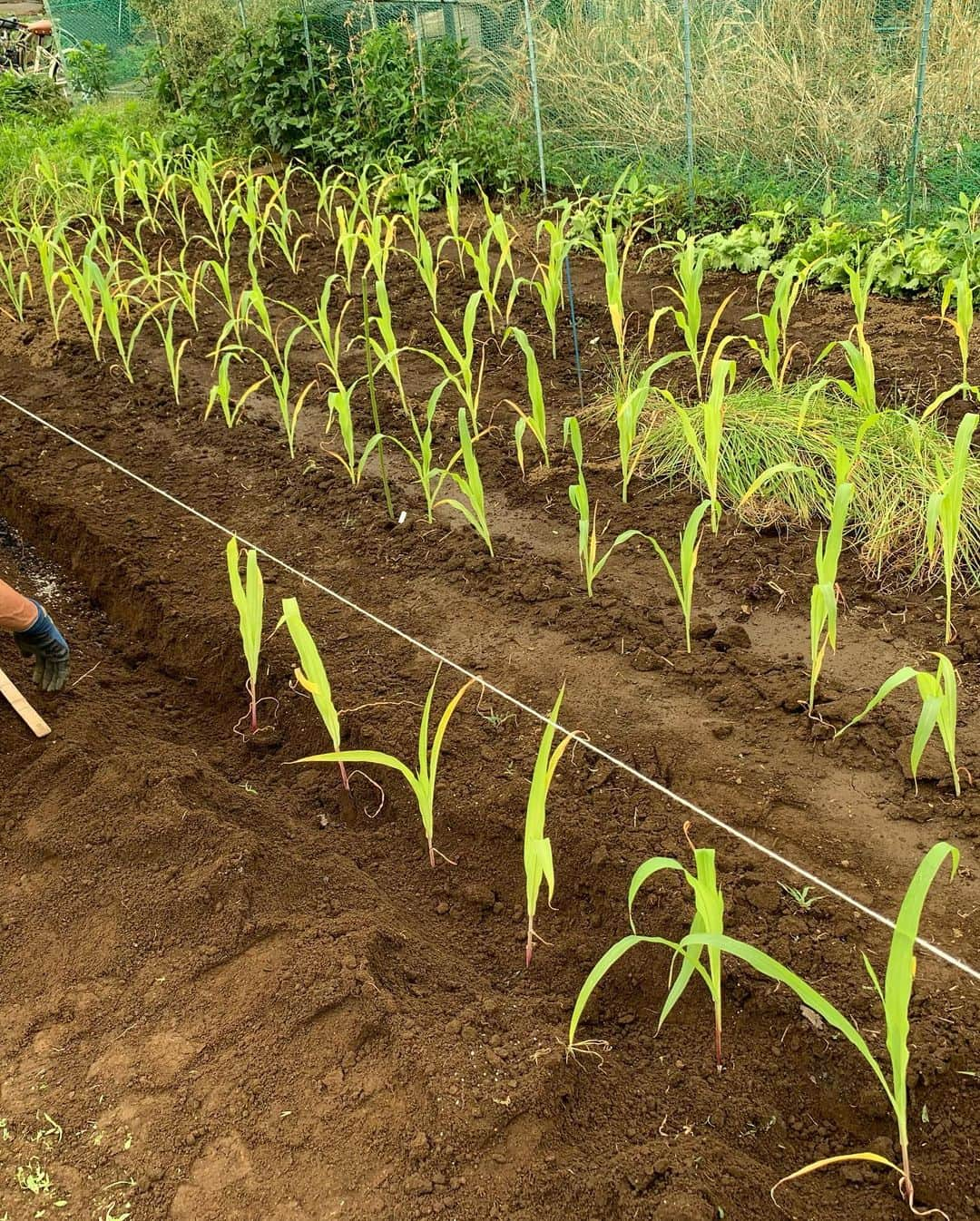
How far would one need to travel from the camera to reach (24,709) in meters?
2.51

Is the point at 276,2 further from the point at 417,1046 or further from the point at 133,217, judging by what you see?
the point at 417,1046

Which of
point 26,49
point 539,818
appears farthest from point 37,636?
point 26,49

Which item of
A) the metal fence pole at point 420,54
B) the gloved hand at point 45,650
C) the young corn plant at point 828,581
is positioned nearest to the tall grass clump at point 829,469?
the young corn plant at point 828,581

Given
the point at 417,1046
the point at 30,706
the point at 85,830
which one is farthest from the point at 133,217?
the point at 417,1046

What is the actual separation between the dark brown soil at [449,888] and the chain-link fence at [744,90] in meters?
3.25

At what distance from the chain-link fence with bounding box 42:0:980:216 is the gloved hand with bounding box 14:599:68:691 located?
3726mm

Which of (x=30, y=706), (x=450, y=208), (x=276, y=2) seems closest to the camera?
(x=30, y=706)

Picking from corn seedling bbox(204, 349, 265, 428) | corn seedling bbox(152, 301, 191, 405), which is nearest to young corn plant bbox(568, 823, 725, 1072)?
corn seedling bbox(204, 349, 265, 428)

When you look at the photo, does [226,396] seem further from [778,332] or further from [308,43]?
[308,43]

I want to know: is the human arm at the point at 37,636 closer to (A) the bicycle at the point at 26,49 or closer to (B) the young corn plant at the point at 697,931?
(B) the young corn plant at the point at 697,931

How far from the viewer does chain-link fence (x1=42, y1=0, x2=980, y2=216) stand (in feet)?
18.7

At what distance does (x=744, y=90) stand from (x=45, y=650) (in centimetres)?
544

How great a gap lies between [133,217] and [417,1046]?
6.02 meters

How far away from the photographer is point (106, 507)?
3.55m
